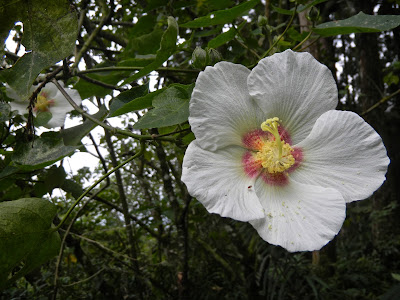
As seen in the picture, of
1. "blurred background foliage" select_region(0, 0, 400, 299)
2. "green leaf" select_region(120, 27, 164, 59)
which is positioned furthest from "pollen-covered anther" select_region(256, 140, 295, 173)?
"green leaf" select_region(120, 27, 164, 59)

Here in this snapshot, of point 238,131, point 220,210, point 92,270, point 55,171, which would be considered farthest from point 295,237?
point 92,270

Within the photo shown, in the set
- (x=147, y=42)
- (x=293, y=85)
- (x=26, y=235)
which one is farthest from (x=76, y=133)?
(x=293, y=85)

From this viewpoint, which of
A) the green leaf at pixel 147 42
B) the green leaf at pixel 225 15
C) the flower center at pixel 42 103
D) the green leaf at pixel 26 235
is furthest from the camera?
the flower center at pixel 42 103

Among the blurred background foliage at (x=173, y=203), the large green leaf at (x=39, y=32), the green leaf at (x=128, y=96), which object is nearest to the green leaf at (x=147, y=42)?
the blurred background foliage at (x=173, y=203)

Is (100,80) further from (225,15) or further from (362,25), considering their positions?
(362,25)

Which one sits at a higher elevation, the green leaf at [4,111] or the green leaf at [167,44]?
the green leaf at [4,111]

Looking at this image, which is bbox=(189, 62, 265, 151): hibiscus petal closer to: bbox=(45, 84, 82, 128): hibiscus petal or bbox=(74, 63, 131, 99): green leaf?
bbox=(74, 63, 131, 99): green leaf

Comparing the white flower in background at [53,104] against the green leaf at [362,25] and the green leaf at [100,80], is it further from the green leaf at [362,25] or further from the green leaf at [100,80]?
the green leaf at [362,25]
